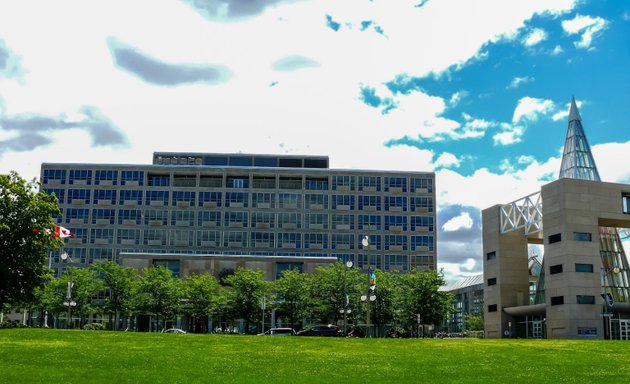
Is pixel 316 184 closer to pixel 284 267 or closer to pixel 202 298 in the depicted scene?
pixel 284 267

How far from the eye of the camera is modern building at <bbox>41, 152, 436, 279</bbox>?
426 ft

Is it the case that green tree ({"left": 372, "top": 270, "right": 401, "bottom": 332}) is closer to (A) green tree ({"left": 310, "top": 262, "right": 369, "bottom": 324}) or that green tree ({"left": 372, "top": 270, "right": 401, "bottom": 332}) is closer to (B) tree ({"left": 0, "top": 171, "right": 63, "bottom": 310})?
(A) green tree ({"left": 310, "top": 262, "right": 369, "bottom": 324})

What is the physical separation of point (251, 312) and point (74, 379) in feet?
198

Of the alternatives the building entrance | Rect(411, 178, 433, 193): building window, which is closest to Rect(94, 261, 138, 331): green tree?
the building entrance

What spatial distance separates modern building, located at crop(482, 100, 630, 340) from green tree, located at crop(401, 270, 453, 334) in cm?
952

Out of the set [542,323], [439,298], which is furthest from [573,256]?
[439,298]

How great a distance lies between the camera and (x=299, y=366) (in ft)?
95.0

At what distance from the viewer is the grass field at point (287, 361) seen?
2573 cm

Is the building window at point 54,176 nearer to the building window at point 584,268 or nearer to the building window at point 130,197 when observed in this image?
the building window at point 130,197

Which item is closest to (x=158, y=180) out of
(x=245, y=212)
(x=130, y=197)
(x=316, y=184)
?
(x=130, y=197)

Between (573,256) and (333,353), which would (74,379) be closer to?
(333,353)

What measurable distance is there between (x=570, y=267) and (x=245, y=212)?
234 ft

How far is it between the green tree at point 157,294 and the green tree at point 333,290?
1790 centimetres

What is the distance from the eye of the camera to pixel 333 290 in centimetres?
8612
